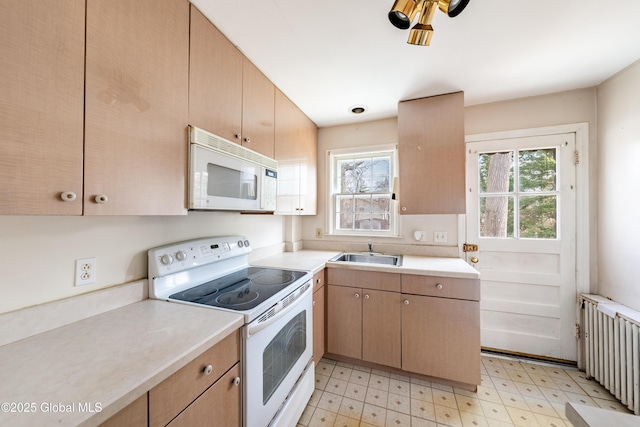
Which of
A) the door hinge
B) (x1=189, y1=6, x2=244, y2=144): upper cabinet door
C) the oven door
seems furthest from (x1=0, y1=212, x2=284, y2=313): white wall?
the door hinge

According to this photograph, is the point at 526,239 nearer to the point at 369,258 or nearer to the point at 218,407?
the point at 369,258

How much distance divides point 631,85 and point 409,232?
1.81 m

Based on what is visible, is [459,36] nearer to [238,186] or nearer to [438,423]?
[238,186]

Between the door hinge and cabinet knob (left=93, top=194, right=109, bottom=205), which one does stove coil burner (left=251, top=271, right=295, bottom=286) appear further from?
the door hinge

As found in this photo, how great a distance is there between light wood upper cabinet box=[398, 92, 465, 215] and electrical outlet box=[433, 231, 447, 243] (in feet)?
1.18

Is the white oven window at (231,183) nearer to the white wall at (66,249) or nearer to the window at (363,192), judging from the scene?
the white wall at (66,249)

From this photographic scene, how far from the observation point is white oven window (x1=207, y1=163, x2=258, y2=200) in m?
1.22

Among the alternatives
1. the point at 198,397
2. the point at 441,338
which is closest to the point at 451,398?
the point at 441,338

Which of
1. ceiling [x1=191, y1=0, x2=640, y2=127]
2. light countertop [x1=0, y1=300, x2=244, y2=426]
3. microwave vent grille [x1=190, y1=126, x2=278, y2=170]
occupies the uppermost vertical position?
ceiling [x1=191, y1=0, x2=640, y2=127]

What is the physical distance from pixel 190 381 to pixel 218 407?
212 mm

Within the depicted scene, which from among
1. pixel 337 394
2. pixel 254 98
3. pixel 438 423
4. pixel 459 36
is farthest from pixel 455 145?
pixel 337 394

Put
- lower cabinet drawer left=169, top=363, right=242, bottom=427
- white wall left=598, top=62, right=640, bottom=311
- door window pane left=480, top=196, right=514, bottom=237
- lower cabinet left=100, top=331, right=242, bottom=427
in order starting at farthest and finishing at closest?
1. door window pane left=480, top=196, right=514, bottom=237
2. white wall left=598, top=62, right=640, bottom=311
3. lower cabinet drawer left=169, top=363, right=242, bottom=427
4. lower cabinet left=100, top=331, right=242, bottom=427

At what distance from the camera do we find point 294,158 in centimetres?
216

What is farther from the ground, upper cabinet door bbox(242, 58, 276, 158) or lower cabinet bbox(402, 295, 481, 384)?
upper cabinet door bbox(242, 58, 276, 158)
